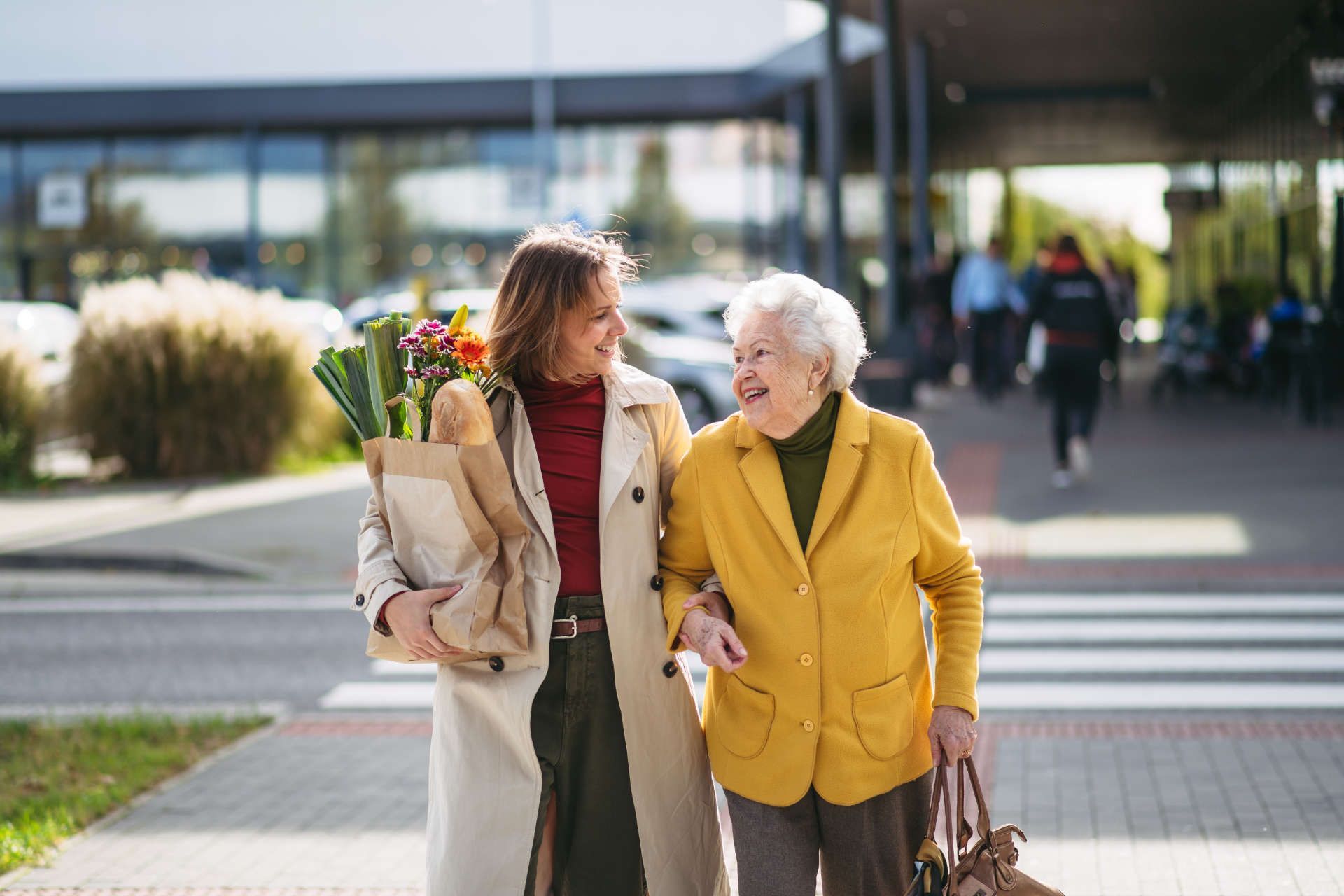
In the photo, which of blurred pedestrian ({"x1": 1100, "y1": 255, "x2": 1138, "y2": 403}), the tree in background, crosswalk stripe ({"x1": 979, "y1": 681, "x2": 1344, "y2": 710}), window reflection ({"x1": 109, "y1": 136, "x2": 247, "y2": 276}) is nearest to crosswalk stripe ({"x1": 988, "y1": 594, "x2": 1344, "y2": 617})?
crosswalk stripe ({"x1": 979, "y1": 681, "x2": 1344, "y2": 710})

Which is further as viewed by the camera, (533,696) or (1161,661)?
(1161,661)

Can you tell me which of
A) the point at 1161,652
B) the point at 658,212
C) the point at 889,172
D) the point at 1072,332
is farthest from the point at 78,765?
the point at 658,212

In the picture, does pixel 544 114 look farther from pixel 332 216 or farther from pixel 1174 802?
pixel 1174 802

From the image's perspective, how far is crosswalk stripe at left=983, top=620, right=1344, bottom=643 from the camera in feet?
28.1

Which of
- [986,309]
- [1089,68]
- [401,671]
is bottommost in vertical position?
[401,671]

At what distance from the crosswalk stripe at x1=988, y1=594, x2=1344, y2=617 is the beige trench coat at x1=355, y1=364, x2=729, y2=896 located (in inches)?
245

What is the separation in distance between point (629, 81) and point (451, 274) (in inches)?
263

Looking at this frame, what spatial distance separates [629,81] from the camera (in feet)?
125

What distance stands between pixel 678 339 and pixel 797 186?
19.0 metres

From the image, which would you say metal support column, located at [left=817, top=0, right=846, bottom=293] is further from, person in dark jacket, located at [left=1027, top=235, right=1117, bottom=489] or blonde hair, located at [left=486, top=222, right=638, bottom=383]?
blonde hair, located at [left=486, top=222, right=638, bottom=383]

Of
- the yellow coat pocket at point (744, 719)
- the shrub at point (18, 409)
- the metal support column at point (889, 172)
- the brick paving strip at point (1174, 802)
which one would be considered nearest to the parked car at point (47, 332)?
the shrub at point (18, 409)


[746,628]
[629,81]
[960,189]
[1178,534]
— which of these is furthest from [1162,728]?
[960,189]

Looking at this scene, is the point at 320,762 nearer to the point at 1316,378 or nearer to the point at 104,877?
the point at 104,877

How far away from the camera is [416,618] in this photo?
10.5 feet
